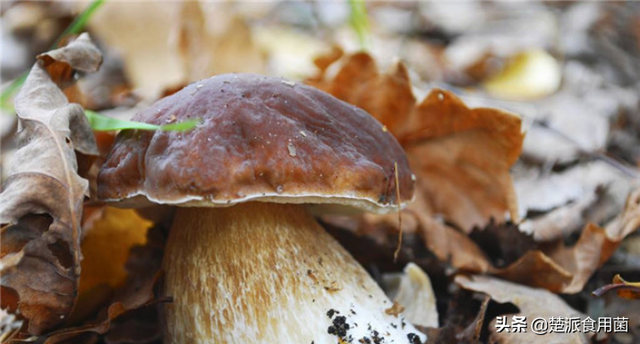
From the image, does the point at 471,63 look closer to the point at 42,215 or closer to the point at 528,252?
the point at 528,252

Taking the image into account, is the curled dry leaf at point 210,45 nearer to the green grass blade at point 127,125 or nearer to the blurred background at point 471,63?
the blurred background at point 471,63

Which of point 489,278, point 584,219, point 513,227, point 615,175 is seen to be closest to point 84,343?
point 489,278

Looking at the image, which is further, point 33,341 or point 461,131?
point 461,131

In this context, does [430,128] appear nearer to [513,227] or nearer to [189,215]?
[513,227]

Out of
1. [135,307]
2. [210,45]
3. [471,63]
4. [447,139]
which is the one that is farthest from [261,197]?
[471,63]

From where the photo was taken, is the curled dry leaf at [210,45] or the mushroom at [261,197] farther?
the curled dry leaf at [210,45]

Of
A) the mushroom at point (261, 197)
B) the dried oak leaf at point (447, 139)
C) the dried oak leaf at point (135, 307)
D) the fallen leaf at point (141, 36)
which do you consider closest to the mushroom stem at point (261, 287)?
the mushroom at point (261, 197)
